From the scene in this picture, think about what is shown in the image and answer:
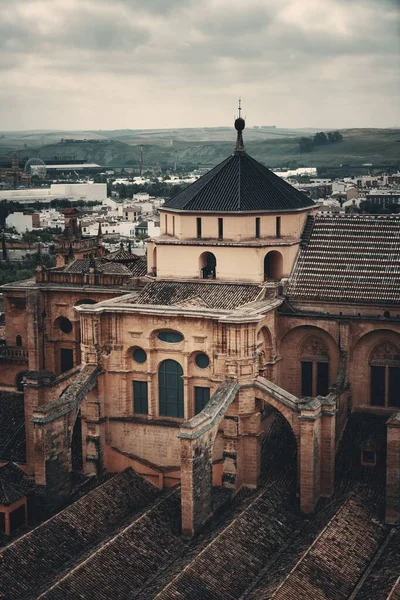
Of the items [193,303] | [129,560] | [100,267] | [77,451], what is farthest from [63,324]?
[129,560]

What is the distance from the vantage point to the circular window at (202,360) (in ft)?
136

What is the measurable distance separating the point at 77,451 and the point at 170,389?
5.10 metres

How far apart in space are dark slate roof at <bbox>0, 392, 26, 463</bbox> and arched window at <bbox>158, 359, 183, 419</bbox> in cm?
704

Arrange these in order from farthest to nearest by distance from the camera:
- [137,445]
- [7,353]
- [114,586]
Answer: [7,353] → [137,445] → [114,586]

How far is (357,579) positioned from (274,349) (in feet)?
41.5

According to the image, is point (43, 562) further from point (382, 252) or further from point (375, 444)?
point (382, 252)

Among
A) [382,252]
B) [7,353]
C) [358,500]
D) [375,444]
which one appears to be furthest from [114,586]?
[7,353]

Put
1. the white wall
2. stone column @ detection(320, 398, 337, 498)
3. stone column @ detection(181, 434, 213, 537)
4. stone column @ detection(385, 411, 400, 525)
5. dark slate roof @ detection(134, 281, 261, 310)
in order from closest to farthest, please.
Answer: stone column @ detection(181, 434, 213, 537) → stone column @ detection(385, 411, 400, 525) → stone column @ detection(320, 398, 337, 498) → dark slate roof @ detection(134, 281, 261, 310) → the white wall

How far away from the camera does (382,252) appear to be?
44.8m

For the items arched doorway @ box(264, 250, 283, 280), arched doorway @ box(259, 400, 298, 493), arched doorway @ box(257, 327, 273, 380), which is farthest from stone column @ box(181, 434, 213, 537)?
arched doorway @ box(264, 250, 283, 280)

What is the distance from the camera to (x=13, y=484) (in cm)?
3978

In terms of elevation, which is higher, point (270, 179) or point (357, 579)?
point (270, 179)

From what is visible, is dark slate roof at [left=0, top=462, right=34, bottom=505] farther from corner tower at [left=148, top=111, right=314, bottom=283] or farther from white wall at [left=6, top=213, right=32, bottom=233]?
white wall at [left=6, top=213, right=32, bottom=233]

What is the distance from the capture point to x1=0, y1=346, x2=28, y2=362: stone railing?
176 ft
